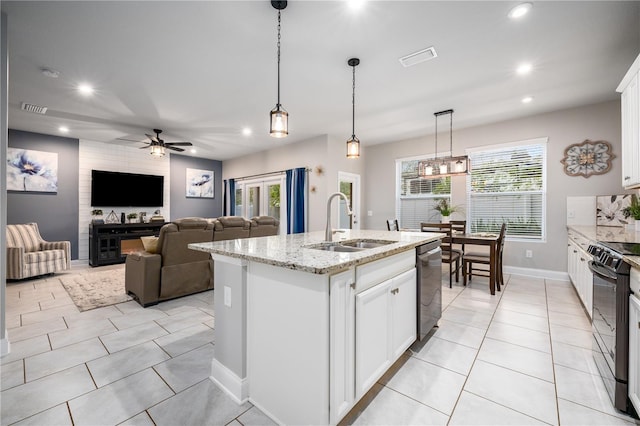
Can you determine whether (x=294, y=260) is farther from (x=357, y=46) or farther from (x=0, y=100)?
(x=0, y=100)

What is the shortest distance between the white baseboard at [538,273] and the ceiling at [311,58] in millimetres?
2607

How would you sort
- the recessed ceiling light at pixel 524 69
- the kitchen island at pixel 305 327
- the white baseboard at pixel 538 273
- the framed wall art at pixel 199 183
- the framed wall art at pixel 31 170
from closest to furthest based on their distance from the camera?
1. the kitchen island at pixel 305 327
2. the recessed ceiling light at pixel 524 69
3. the white baseboard at pixel 538 273
4. the framed wall art at pixel 31 170
5. the framed wall art at pixel 199 183

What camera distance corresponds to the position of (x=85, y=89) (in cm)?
351

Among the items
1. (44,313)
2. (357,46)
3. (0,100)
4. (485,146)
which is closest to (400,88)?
(357,46)

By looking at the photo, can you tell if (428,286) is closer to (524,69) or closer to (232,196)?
(524,69)

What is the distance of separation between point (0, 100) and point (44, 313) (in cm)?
226

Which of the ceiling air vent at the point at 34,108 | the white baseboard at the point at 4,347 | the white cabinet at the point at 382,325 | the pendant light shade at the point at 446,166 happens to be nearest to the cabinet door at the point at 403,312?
the white cabinet at the point at 382,325

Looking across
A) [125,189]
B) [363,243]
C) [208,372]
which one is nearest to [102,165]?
[125,189]

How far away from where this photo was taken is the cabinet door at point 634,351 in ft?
4.68

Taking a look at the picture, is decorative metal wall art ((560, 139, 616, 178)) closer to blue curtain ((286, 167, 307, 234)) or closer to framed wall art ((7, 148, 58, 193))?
blue curtain ((286, 167, 307, 234))

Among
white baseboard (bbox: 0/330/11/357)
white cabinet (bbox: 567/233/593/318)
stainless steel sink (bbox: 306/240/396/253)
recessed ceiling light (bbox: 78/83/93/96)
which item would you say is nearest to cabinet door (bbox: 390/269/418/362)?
stainless steel sink (bbox: 306/240/396/253)

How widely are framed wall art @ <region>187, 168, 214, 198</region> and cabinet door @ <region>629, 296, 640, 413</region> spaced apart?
27.2 feet

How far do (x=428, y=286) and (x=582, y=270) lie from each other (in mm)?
2142

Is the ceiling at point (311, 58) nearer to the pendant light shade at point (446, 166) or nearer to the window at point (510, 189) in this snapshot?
the window at point (510, 189)
